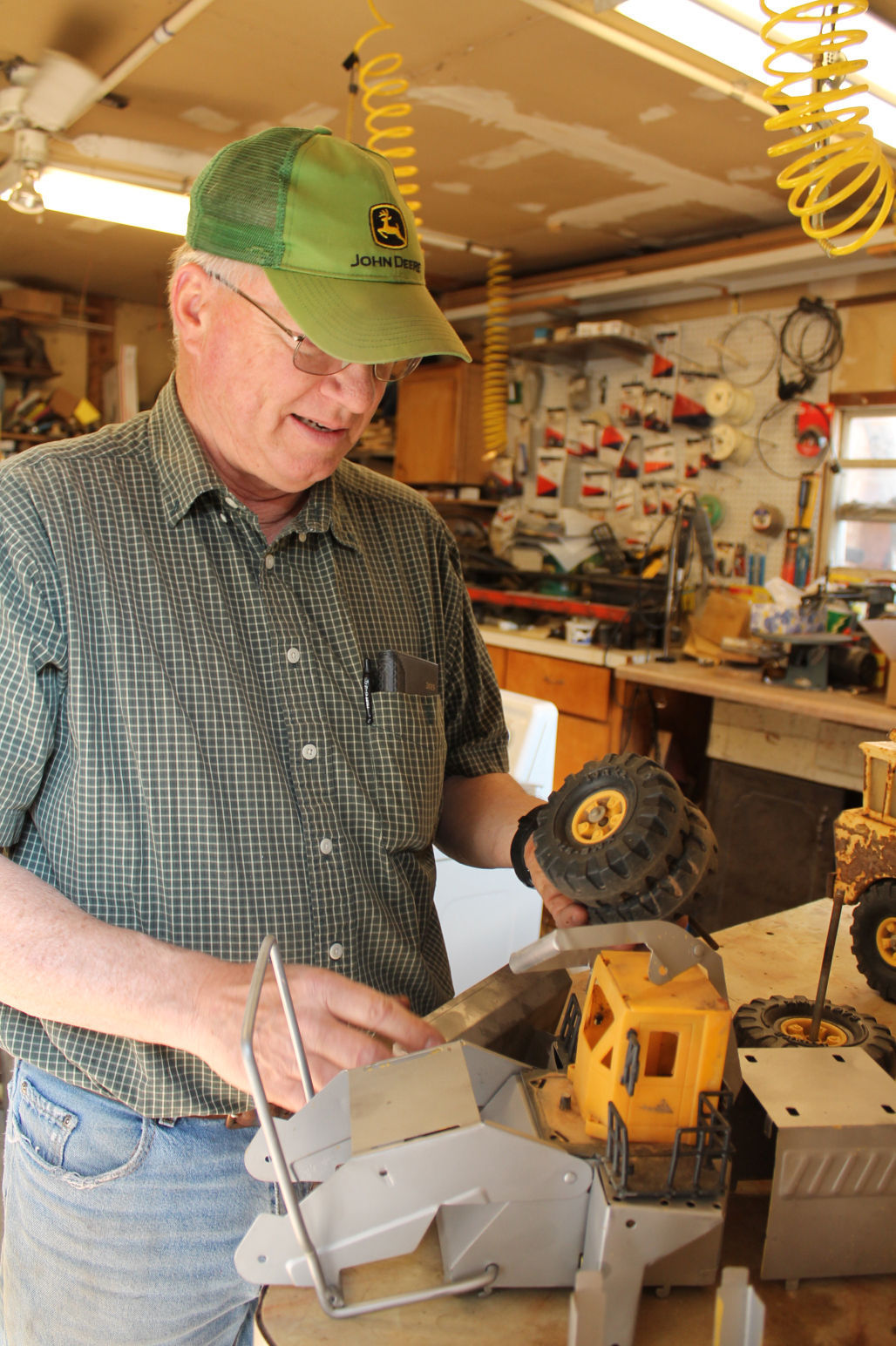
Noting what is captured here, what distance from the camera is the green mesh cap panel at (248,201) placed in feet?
3.36

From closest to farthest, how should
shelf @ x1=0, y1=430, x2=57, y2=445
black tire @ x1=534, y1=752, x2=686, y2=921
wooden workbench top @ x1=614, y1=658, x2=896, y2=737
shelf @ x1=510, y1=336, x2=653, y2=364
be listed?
black tire @ x1=534, y1=752, x2=686, y2=921 < wooden workbench top @ x1=614, y1=658, x2=896, y2=737 < shelf @ x1=510, y1=336, x2=653, y2=364 < shelf @ x1=0, y1=430, x2=57, y2=445

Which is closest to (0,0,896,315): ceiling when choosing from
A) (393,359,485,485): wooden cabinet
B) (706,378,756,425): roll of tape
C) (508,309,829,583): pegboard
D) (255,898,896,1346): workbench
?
(508,309,829,583): pegboard

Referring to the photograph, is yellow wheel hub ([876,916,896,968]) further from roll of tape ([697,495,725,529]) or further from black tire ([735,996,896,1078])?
roll of tape ([697,495,725,529])

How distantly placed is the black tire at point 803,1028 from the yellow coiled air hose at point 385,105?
1.58 m

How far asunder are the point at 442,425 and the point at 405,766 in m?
4.77

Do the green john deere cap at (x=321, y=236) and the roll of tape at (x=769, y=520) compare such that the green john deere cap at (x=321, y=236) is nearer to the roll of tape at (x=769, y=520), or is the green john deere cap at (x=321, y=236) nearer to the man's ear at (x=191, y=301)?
Result: the man's ear at (x=191, y=301)

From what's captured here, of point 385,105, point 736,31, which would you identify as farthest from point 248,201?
point 385,105

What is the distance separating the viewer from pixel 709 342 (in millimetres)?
4590

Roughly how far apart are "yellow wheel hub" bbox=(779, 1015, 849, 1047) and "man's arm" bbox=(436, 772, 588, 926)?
0.40m

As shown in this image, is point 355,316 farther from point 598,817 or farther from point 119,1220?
point 119,1220

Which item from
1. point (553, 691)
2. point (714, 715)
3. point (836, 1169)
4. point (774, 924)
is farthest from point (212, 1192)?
point (553, 691)

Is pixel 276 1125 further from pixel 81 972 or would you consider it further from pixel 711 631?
pixel 711 631

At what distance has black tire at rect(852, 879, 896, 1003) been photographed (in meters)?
1.29

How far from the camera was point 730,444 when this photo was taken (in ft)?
14.8
